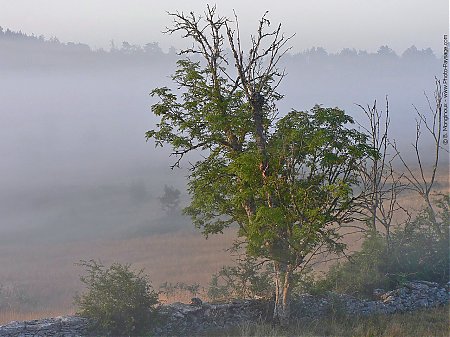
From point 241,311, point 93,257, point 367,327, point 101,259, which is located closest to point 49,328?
point 241,311

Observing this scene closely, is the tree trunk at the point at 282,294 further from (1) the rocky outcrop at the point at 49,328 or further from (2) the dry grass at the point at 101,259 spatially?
(2) the dry grass at the point at 101,259

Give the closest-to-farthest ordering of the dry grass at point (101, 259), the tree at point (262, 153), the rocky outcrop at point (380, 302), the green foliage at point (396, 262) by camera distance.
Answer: the tree at point (262, 153), the rocky outcrop at point (380, 302), the green foliage at point (396, 262), the dry grass at point (101, 259)

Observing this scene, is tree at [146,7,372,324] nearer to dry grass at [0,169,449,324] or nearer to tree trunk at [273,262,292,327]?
tree trunk at [273,262,292,327]

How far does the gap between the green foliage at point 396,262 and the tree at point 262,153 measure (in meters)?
4.64

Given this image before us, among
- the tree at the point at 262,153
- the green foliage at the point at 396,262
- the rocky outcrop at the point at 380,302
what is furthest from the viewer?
the green foliage at the point at 396,262

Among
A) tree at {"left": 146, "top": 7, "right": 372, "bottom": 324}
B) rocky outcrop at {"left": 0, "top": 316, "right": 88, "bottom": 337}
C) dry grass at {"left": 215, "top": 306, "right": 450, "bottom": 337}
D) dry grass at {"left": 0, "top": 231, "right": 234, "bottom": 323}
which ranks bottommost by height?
dry grass at {"left": 0, "top": 231, "right": 234, "bottom": 323}

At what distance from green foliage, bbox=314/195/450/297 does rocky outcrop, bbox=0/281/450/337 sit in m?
0.59

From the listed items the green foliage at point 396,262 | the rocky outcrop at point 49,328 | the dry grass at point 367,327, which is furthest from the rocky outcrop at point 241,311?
the dry grass at point 367,327

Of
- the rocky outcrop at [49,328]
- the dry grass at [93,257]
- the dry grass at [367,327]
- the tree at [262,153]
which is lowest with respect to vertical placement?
the dry grass at [93,257]

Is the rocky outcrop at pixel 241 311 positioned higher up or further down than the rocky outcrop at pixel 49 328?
further down

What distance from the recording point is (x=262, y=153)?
572 inches

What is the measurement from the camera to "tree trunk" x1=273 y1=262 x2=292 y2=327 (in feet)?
50.5

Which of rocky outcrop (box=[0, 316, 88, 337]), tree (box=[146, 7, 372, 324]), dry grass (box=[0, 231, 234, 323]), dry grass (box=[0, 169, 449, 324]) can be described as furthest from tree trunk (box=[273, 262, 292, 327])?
dry grass (box=[0, 231, 234, 323])

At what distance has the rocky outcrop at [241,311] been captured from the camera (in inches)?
584
